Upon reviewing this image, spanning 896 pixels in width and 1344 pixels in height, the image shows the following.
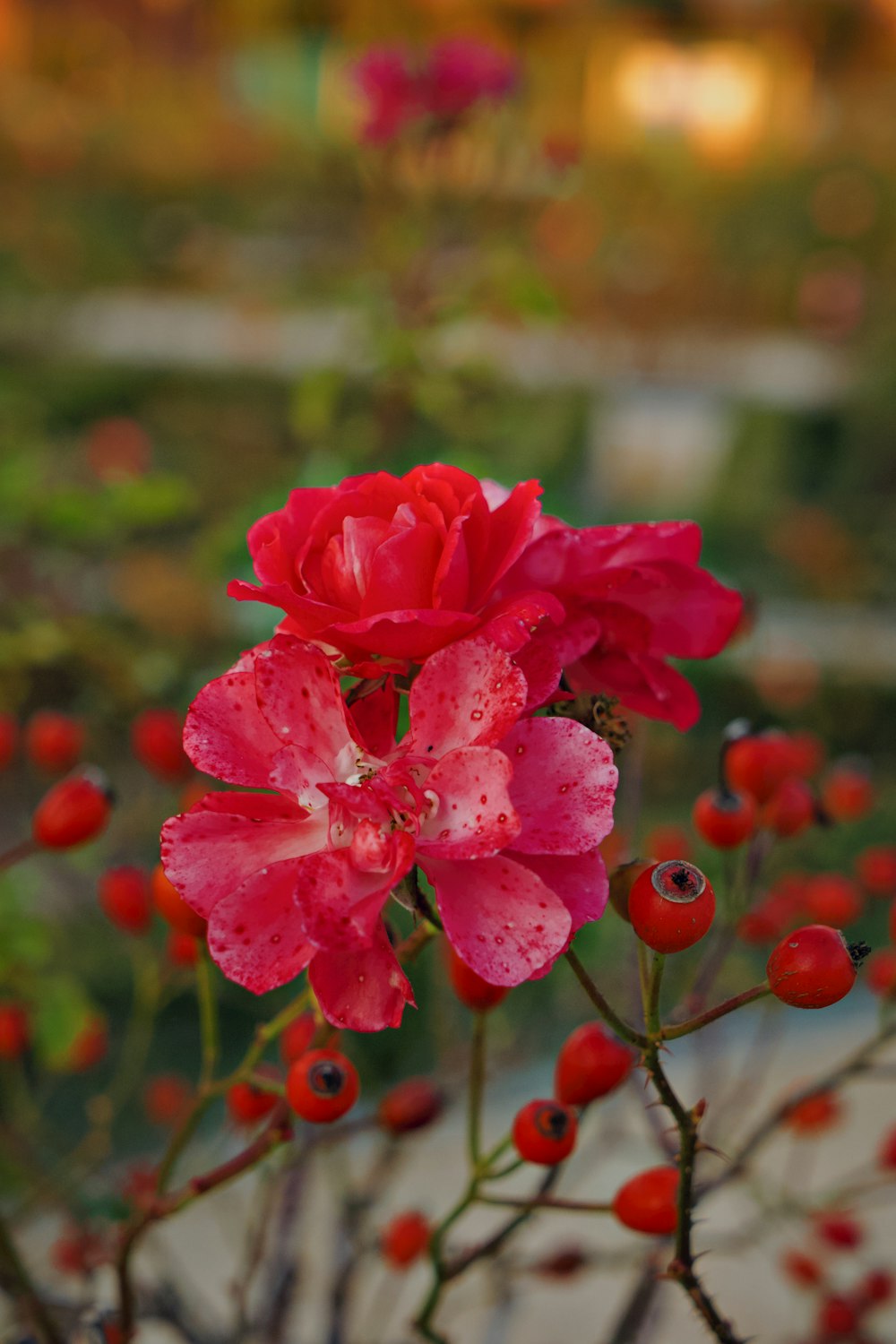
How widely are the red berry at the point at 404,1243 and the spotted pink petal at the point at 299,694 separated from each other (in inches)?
16.2

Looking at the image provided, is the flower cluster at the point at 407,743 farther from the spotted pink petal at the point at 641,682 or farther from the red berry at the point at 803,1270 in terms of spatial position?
the red berry at the point at 803,1270

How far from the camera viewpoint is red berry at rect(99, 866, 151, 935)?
607 mm

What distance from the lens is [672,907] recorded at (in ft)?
1.03

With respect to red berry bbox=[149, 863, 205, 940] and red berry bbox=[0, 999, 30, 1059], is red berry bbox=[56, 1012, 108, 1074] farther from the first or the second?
red berry bbox=[149, 863, 205, 940]

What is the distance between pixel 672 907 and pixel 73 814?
0.27 metres

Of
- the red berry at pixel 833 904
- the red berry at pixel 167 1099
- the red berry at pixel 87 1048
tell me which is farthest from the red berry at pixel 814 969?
the red berry at pixel 167 1099

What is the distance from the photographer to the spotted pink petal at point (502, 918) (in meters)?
0.29

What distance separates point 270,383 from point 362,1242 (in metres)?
3.08

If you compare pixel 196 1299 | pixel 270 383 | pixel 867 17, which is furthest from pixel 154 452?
pixel 867 17

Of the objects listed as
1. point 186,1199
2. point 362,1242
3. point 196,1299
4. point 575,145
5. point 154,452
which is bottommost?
point 154,452

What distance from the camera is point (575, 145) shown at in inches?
77.4

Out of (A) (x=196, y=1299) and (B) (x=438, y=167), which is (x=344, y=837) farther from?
(B) (x=438, y=167)

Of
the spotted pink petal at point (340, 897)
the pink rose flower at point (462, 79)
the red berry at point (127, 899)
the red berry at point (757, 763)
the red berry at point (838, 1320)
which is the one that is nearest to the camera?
the spotted pink petal at point (340, 897)

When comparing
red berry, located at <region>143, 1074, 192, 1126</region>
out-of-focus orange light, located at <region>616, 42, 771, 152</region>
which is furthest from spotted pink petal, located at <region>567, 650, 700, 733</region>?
out-of-focus orange light, located at <region>616, 42, 771, 152</region>
